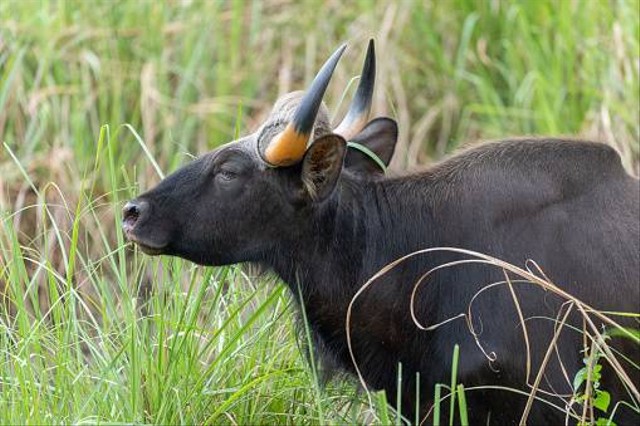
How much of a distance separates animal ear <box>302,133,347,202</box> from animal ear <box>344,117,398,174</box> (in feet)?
1.17

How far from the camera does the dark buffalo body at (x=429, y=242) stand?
5.06m

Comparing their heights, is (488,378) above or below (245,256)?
below

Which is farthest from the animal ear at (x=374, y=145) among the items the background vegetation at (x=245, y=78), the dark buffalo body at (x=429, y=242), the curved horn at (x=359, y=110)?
the background vegetation at (x=245, y=78)

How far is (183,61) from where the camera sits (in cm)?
895

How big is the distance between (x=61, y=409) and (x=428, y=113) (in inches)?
184

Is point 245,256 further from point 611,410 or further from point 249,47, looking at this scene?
point 249,47

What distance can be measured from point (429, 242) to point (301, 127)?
0.65m

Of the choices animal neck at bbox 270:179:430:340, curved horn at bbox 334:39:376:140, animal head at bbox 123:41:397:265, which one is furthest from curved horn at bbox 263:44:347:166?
curved horn at bbox 334:39:376:140

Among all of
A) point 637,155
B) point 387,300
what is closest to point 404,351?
point 387,300

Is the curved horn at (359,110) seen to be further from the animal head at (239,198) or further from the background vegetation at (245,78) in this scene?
the background vegetation at (245,78)

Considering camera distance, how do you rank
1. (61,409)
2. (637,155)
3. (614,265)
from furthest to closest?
(637,155) < (614,265) < (61,409)

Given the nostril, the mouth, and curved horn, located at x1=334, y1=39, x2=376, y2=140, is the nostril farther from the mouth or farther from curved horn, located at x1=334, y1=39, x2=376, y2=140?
curved horn, located at x1=334, y1=39, x2=376, y2=140

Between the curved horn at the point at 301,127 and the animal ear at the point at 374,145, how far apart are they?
1.41 feet

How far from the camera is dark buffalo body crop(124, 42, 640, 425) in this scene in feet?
16.6
